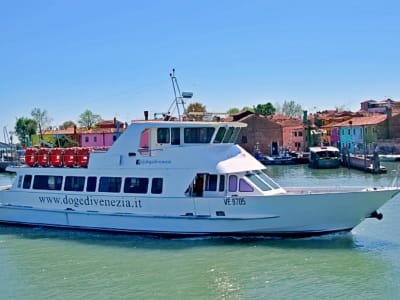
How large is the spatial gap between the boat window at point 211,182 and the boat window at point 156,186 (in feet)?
4.96

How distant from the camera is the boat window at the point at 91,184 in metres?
18.6

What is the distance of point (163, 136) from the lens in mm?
18031

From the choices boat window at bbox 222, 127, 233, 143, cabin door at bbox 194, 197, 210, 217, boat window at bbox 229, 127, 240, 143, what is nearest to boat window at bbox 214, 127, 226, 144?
boat window at bbox 222, 127, 233, 143

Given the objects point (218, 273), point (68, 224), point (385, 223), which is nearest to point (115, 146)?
point (68, 224)

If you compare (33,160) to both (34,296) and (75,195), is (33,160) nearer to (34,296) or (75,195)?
(75,195)

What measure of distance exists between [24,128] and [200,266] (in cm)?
8625

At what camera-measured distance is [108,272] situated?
14188 mm

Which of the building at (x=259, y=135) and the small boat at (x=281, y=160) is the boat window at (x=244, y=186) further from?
the building at (x=259, y=135)

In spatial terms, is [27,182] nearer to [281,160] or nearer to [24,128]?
[281,160]

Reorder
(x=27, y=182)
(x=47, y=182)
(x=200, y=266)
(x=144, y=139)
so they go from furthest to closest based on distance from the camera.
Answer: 1. (x=27, y=182)
2. (x=47, y=182)
3. (x=144, y=139)
4. (x=200, y=266)

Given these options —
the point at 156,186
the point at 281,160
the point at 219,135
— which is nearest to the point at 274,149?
the point at 281,160

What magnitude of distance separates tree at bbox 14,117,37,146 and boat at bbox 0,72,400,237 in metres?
77.3

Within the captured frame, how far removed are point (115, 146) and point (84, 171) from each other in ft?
4.98

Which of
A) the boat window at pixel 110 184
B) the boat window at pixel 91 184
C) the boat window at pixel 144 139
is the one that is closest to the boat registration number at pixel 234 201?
the boat window at pixel 144 139
